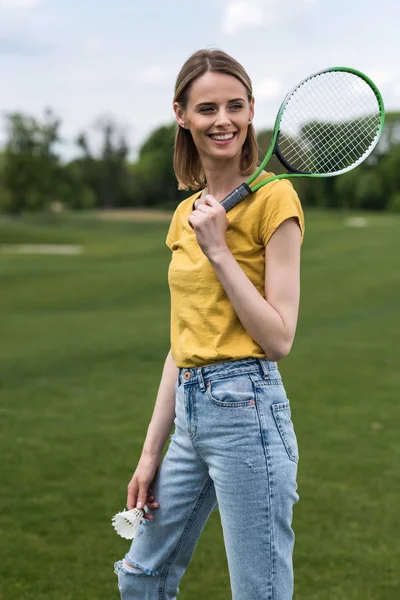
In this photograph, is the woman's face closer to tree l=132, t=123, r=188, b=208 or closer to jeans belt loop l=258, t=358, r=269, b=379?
jeans belt loop l=258, t=358, r=269, b=379

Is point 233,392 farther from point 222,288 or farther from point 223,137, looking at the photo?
point 223,137

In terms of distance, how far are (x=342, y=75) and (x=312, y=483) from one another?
3.30m

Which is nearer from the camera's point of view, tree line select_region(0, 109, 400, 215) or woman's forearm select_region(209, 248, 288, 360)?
woman's forearm select_region(209, 248, 288, 360)

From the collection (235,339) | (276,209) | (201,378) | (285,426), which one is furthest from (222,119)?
(285,426)

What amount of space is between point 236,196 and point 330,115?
624 mm

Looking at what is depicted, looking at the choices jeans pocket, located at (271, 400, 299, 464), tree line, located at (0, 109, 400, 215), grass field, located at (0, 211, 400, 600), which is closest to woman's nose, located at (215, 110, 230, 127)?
jeans pocket, located at (271, 400, 299, 464)

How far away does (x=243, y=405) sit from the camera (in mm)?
2438

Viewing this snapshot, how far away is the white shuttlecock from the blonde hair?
100cm

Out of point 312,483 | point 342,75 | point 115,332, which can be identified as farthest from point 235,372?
point 115,332

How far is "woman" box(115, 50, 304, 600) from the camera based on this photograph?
2436 millimetres

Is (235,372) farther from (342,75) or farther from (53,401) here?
(53,401)

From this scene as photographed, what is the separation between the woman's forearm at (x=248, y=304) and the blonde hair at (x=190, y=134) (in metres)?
0.37

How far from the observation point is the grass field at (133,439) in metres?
4.43

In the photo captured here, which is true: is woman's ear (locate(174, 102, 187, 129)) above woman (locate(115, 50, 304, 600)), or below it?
above
